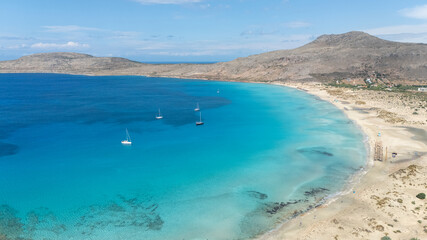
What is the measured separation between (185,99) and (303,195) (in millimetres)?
83687

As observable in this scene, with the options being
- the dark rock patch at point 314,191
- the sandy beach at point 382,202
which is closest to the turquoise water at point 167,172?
the dark rock patch at point 314,191

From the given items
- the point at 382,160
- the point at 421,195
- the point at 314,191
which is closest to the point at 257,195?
the point at 314,191

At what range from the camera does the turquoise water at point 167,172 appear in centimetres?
2856

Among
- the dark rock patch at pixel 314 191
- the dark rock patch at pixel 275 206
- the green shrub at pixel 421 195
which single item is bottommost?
the dark rock patch at pixel 275 206

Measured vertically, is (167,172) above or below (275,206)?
above

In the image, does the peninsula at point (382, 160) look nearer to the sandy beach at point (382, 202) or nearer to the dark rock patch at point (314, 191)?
the sandy beach at point (382, 202)

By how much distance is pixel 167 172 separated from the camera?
41.2 metres

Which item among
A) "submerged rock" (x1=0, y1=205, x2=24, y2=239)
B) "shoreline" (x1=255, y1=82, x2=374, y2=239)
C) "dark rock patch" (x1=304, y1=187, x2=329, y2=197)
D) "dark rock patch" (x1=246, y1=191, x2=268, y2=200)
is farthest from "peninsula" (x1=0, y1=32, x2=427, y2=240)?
"submerged rock" (x1=0, y1=205, x2=24, y2=239)

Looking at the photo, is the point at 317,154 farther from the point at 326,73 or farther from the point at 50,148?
the point at 326,73

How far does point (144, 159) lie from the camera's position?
153ft

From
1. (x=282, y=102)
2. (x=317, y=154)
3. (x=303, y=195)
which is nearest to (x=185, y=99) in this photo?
(x=282, y=102)

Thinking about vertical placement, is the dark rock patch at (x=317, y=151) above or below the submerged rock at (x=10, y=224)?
above

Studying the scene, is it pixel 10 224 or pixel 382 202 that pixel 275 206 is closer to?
pixel 382 202

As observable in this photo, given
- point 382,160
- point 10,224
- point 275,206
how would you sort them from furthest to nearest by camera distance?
point 382,160 < point 275,206 < point 10,224
